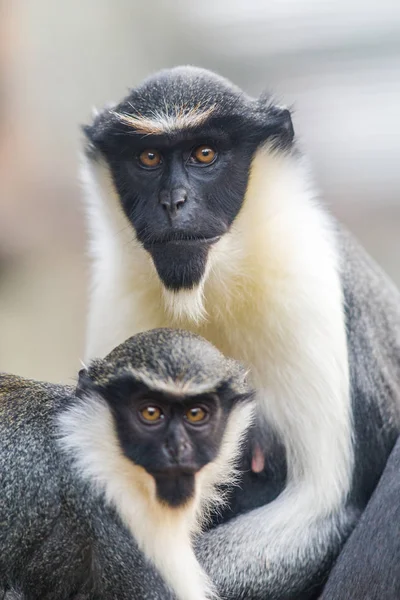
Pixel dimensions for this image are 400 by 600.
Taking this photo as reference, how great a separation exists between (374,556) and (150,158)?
5.46 ft

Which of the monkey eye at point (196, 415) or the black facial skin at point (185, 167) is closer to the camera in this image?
the monkey eye at point (196, 415)

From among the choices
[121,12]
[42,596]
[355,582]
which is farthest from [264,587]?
[121,12]

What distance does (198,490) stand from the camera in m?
3.49

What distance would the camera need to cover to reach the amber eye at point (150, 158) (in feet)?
12.7

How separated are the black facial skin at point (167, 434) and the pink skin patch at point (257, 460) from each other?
0.62m

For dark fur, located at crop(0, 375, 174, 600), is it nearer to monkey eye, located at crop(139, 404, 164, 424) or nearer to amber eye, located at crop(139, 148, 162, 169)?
monkey eye, located at crop(139, 404, 164, 424)

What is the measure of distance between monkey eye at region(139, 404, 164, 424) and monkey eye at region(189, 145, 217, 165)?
39.7 inches

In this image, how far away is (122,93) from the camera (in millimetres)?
8758

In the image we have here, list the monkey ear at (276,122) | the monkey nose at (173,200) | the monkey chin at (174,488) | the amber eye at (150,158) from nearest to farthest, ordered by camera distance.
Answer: the monkey chin at (174,488), the monkey nose at (173,200), the amber eye at (150,158), the monkey ear at (276,122)

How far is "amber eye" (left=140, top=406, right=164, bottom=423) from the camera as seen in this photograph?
129 inches

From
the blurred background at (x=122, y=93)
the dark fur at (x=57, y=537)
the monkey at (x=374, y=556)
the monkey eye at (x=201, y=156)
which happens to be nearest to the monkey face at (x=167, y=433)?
the dark fur at (x=57, y=537)

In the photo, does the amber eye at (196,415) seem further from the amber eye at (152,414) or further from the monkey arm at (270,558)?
the monkey arm at (270,558)

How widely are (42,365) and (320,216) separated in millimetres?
4107

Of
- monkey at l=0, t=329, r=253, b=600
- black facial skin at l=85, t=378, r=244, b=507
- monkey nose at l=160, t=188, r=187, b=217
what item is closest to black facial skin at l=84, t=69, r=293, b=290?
monkey nose at l=160, t=188, r=187, b=217
